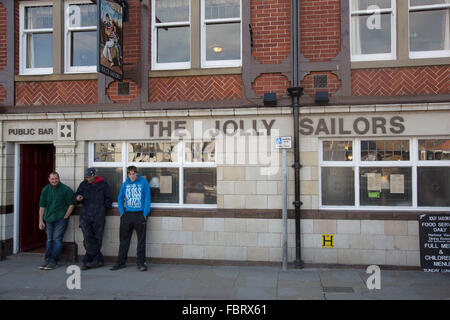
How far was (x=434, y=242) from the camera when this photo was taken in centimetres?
667

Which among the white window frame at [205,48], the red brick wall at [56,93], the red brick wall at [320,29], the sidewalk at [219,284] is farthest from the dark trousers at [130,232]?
the red brick wall at [320,29]

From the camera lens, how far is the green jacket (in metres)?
7.60

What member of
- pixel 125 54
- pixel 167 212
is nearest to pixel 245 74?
pixel 125 54

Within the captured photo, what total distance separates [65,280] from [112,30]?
4.88 meters

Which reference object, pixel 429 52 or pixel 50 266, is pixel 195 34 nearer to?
pixel 429 52

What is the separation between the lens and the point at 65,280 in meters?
6.73

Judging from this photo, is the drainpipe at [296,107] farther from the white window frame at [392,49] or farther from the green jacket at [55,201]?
the green jacket at [55,201]

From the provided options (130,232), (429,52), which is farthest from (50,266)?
(429,52)

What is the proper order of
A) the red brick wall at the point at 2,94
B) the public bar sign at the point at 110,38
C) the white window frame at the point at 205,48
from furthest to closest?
the red brick wall at the point at 2,94
the white window frame at the point at 205,48
the public bar sign at the point at 110,38

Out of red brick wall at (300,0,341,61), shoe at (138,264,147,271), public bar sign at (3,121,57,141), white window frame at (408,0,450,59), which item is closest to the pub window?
white window frame at (408,0,450,59)

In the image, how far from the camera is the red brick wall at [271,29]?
24.8ft

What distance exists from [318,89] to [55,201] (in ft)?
19.2

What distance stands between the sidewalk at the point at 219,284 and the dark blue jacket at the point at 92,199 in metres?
1.12

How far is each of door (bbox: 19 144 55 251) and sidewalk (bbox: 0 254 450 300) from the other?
4.44 ft
